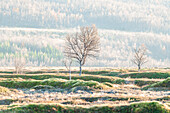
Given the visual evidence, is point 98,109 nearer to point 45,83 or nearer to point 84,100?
point 84,100

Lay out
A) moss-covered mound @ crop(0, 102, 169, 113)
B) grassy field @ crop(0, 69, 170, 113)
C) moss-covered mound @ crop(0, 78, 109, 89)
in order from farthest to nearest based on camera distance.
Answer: moss-covered mound @ crop(0, 78, 109, 89), grassy field @ crop(0, 69, 170, 113), moss-covered mound @ crop(0, 102, 169, 113)

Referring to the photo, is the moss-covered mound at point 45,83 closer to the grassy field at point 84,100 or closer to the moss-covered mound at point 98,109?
the grassy field at point 84,100

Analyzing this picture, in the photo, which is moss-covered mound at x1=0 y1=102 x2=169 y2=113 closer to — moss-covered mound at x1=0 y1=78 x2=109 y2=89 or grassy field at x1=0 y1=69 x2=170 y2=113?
grassy field at x1=0 y1=69 x2=170 y2=113

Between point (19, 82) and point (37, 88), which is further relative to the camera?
point (19, 82)

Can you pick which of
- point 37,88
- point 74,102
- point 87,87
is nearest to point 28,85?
point 37,88

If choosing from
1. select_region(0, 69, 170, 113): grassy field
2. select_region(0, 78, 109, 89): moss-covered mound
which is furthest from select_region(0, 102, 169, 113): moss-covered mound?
select_region(0, 78, 109, 89): moss-covered mound

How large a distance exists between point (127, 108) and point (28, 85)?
36542mm

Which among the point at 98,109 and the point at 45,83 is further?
the point at 45,83

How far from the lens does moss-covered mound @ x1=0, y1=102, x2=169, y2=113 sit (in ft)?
73.8

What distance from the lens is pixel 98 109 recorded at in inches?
910

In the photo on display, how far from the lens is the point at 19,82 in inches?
2311

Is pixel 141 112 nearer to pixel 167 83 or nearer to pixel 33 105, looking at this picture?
pixel 33 105

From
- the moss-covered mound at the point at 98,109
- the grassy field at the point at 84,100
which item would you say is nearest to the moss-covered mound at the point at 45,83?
the grassy field at the point at 84,100

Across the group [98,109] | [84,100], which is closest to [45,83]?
[84,100]
